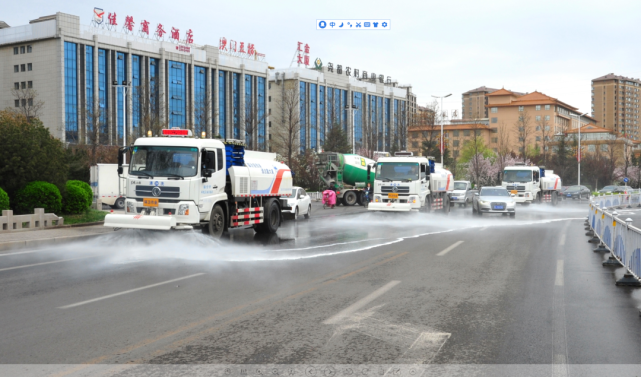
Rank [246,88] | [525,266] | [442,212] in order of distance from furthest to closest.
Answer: [246,88], [442,212], [525,266]

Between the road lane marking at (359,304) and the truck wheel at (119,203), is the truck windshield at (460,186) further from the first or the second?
the road lane marking at (359,304)

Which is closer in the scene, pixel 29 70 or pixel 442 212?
pixel 442 212

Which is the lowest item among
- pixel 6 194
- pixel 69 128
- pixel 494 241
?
pixel 494 241

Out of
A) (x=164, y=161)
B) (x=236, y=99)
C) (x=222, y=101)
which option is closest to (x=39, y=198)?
(x=164, y=161)

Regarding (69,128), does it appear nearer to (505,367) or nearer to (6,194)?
(6,194)

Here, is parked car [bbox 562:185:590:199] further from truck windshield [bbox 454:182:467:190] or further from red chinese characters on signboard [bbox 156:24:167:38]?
red chinese characters on signboard [bbox 156:24:167:38]

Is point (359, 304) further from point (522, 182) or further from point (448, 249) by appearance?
point (522, 182)

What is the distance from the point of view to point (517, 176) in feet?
146

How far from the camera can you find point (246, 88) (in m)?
101

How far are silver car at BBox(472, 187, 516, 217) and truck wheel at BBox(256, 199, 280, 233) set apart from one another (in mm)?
14625

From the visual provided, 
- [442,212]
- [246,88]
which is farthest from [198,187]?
[246,88]

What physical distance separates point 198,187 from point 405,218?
48.1 ft

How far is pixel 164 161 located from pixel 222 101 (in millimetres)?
82896

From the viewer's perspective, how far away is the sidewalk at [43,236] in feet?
52.9
